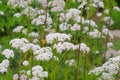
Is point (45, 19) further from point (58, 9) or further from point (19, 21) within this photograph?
point (19, 21)

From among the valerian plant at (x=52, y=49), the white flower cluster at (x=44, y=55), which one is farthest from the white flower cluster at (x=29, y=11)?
the white flower cluster at (x=44, y=55)

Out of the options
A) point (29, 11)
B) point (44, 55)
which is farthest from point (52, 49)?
point (29, 11)

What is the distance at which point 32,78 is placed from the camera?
3613mm

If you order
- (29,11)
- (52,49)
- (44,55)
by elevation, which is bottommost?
(44,55)

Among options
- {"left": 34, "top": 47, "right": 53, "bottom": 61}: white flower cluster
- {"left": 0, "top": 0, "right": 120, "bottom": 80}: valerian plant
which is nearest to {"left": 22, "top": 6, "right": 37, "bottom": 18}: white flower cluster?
{"left": 0, "top": 0, "right": 120, "bottom": 80}: valerian plant

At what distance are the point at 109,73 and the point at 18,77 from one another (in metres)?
0.85

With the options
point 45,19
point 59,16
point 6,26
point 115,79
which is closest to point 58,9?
point 45,19

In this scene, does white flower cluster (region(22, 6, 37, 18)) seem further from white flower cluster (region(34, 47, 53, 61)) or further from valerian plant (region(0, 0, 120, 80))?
white flower cluster (region(34, 47, 53, 61))

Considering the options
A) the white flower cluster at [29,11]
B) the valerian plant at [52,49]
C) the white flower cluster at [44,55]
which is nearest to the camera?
the white flower cluster at [44,55]

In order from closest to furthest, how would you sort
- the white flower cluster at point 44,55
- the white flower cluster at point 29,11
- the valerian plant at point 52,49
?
the white flower cluster at point 44,55
the valerian plant at point 52,49
the white flower cluster at point 29,11

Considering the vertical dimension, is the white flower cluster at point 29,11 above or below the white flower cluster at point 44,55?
above

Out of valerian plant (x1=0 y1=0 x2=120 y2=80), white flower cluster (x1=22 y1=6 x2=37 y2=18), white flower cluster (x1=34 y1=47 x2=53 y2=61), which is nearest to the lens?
white flower cluster (x1=34 y1=47 x2=53 y2=61)

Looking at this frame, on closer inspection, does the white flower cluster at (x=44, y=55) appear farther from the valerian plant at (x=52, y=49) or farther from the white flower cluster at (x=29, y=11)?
the white flower cluster at (x=29, y=11)

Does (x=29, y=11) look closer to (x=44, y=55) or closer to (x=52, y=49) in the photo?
(x=52, y=49)
